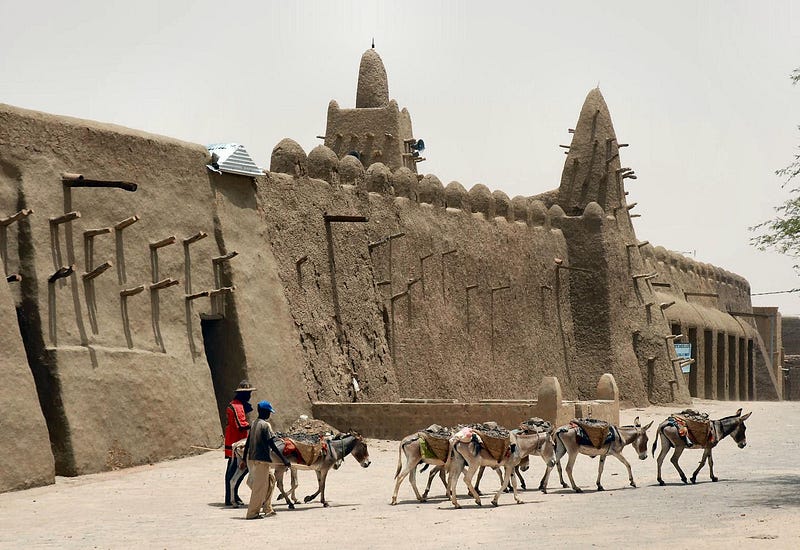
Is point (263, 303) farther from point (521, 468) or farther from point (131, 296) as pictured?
point (521, 468)

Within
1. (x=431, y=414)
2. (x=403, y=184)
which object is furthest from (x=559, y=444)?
(x=403, y=184)

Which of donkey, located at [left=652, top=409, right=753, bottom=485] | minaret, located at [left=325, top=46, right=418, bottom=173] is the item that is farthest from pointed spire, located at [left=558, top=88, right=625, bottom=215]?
donkey, located at [left=652, top=409, right=753, bottom=485]

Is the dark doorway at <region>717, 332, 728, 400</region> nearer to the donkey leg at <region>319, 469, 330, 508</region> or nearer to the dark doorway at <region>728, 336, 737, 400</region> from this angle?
the dark doorway at <region>728, 336, 737, 400</region>

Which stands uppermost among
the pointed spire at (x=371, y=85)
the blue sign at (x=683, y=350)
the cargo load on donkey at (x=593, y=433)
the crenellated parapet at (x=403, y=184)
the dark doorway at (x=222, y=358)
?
the pointed spire at (x=371, y=85)

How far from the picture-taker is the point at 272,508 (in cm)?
1382

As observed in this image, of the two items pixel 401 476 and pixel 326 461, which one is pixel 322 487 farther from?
pixel 401 476

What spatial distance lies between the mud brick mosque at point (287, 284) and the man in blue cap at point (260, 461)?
12.1 feet

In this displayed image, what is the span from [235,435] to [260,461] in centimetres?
157

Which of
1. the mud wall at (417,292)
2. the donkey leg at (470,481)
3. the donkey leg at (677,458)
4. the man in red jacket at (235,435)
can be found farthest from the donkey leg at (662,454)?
the mud wall at (417,292)

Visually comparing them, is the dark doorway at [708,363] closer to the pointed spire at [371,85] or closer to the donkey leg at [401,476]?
the pointed spire at [371,85]

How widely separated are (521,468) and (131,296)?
657 cm

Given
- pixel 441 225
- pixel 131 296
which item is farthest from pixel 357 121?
pixel 131 296

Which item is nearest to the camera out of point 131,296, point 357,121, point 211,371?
point 131,296

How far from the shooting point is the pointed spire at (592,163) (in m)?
34.4
